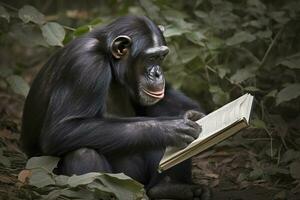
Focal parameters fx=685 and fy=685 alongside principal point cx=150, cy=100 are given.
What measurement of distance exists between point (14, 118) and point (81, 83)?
7.07 feet

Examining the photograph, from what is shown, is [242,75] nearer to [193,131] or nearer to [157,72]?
[157,72]

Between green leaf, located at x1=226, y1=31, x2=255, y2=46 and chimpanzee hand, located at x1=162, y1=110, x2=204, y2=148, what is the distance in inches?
64.4

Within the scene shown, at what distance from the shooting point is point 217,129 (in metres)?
3.82

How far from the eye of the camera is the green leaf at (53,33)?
5125 millimetres

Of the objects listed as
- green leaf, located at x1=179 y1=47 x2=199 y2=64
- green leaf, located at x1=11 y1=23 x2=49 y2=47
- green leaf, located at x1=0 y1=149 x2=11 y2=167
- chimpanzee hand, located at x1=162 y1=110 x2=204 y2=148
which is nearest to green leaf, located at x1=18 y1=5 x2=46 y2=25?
green leaf, located at x1=11 y1=23 x2=49 y2=47

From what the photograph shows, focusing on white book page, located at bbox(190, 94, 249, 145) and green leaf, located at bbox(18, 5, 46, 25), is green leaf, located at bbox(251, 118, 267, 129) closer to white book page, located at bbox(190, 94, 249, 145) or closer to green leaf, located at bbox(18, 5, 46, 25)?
white book page, located at bbox(190, 94, 249, 145)

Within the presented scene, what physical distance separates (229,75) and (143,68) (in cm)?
179

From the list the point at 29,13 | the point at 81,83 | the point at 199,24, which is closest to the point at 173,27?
the point at 199,24

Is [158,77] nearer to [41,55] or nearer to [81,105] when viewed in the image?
[81,105]

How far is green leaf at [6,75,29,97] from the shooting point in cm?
524

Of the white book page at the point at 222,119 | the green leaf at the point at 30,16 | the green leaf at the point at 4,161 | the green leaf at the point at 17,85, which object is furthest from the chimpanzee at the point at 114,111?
Answer: the green leaf at the point at 30,16

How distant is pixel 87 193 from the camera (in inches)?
152

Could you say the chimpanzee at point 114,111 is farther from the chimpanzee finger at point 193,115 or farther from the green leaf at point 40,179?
the green leaf at point 40,179

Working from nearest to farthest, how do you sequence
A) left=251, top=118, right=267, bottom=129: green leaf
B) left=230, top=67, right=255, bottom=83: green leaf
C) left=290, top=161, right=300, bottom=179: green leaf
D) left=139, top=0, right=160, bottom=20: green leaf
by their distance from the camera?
left=290, top=161, right=300, bottom=179: green leaf
left=251, top=118, right=267, bottom=129: green leaf
left=230, top=67, right=255, bottom=83: green leaf
left=139, top=0, right=160, bottom=20: green leaf
